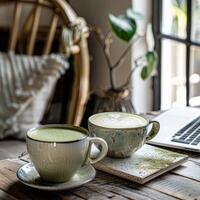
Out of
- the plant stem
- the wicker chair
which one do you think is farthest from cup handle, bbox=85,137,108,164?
the plant stem

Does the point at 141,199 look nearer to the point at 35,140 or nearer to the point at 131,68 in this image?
the point at 35,140

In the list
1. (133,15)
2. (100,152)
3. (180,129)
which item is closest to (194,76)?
(133,15)

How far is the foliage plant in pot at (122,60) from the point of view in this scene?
182 cm

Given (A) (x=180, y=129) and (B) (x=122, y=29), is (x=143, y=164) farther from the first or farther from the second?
(B) (x=122, y=29)

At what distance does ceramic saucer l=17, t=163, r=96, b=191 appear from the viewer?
78cm

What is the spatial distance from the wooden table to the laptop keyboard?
12cm

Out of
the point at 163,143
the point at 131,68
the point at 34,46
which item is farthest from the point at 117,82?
the point at 163,143

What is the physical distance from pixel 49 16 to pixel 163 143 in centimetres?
159

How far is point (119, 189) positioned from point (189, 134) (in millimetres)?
301

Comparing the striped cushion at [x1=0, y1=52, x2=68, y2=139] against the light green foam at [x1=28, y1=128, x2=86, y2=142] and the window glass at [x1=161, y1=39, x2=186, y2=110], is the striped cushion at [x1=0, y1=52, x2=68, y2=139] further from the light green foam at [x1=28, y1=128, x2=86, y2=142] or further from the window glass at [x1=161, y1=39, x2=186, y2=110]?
the light green foam at [x1=28, y1=128, x2=86, y2=142]

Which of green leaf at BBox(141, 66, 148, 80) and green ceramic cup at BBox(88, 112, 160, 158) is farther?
green leaf at BBox(141, 66, 148, 80)

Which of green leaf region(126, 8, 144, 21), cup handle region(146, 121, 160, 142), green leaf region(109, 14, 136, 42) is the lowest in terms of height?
cup handle region(146, 121, 160, 142)

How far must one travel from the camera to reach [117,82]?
220cm

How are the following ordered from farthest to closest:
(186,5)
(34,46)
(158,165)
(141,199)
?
(34,46) < (186,5) < (158,165) < (141,199)
